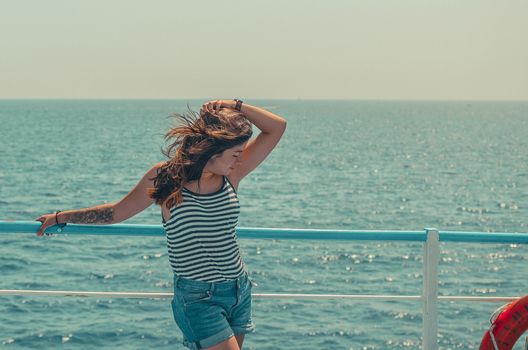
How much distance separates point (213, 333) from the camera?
10.4 ft

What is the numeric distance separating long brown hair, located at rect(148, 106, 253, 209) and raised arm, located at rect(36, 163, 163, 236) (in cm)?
7

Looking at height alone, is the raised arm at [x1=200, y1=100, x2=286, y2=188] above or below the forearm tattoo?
above

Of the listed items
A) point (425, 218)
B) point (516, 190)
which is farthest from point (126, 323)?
point (516, 190)

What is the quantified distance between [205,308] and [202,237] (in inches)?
10.1

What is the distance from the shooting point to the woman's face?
323 centimetres

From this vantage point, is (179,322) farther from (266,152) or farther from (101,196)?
(101,196)

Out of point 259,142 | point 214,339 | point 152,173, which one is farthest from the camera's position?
point 259,142

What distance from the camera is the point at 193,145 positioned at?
10.6 feet

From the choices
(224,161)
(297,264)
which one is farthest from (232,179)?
(297,264)

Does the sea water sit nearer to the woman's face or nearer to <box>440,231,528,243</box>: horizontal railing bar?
the woman's face

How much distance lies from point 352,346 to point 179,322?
10.7 metres

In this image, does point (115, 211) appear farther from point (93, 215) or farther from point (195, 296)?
point (195, 296)

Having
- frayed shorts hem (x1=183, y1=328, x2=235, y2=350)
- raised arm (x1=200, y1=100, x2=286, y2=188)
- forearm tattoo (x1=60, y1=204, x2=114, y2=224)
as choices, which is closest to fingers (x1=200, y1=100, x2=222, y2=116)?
raised arm (x1=200, y1=100, x2=286, y2=188)

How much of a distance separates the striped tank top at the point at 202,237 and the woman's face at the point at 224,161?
0.30ft
